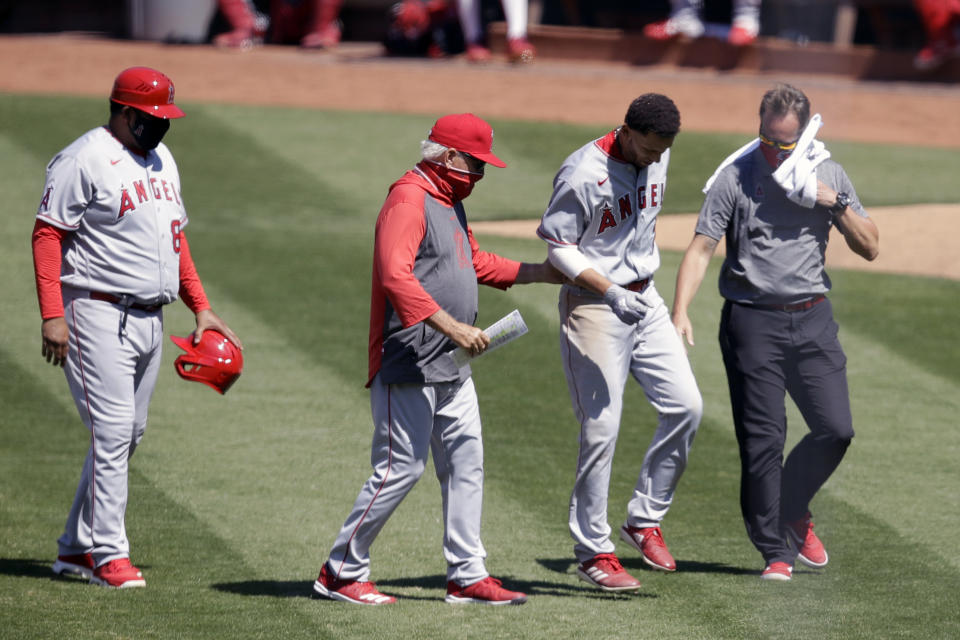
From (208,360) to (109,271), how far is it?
532 mm

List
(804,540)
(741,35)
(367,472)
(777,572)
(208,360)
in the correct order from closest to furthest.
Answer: (208,360), (777,572), (804,540), (367,472), (741,35)

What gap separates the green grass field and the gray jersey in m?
1.17

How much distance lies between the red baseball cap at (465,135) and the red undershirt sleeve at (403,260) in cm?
28

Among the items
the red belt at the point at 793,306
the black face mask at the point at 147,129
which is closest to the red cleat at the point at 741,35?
the red belt at the point at 793,306

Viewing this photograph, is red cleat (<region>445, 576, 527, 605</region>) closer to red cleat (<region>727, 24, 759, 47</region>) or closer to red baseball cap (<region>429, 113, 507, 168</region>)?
red baseball cap (<region>429, 113, 507, 168</region>)

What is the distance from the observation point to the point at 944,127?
15570mm

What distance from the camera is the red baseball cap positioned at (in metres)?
5.11

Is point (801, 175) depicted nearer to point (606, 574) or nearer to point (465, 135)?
point (465, 135)

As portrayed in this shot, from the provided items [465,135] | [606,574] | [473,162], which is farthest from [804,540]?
[465,135]

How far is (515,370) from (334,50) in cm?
1141

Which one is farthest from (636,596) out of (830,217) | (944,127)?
(944,127)

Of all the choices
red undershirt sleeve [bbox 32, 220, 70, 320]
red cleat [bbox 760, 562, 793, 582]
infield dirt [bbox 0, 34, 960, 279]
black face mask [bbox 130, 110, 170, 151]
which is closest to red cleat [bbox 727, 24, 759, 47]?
infield dirt [bbox 0, 34, 960, 279]

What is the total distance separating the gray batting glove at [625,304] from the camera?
5258mm

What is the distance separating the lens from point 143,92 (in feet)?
17.5
